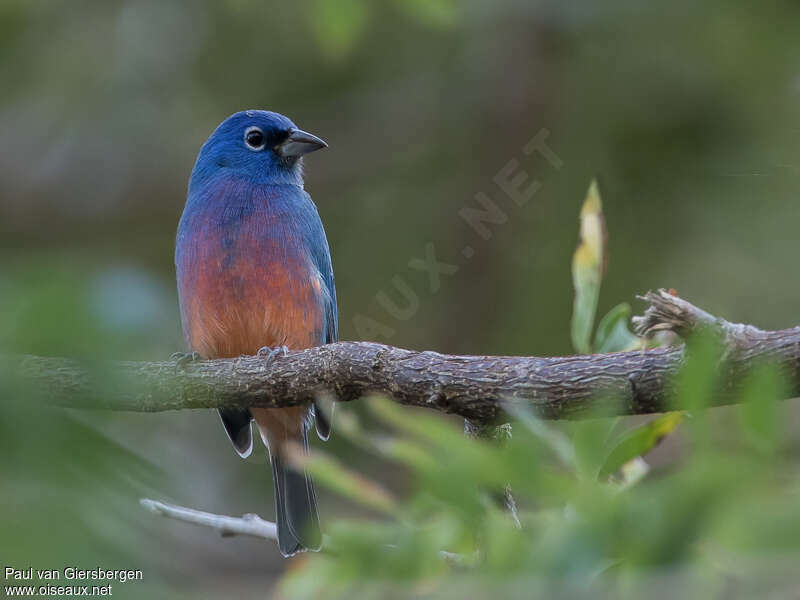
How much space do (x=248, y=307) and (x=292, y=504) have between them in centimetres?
112

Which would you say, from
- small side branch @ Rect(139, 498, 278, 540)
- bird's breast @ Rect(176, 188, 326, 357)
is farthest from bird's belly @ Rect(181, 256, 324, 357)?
small side branch @ Rect(139, 498, 278, 540)

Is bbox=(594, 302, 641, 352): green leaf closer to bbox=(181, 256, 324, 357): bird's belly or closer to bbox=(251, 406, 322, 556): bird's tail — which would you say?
bbox=(181, 256, 324, 357): bird's belly

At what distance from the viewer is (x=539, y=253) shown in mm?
6457

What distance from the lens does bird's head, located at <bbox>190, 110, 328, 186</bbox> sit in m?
5.73

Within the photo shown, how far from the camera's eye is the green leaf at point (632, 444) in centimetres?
232

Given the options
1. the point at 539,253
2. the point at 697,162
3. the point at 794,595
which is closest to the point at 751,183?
the point at 697,162

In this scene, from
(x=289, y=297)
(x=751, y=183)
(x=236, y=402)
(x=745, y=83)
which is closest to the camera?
(x=236, y=402)

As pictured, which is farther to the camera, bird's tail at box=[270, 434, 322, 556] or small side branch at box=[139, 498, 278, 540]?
bird's tail at box=[270, 434, 322, 556]

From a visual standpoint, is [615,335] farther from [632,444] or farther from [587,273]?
[632,444]

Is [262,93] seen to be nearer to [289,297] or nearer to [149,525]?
[289,297]

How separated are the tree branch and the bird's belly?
1.12 metres

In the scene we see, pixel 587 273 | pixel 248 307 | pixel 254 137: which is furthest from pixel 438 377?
pixel 254 137

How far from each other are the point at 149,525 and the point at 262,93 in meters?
6.20

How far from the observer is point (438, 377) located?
114 inches
